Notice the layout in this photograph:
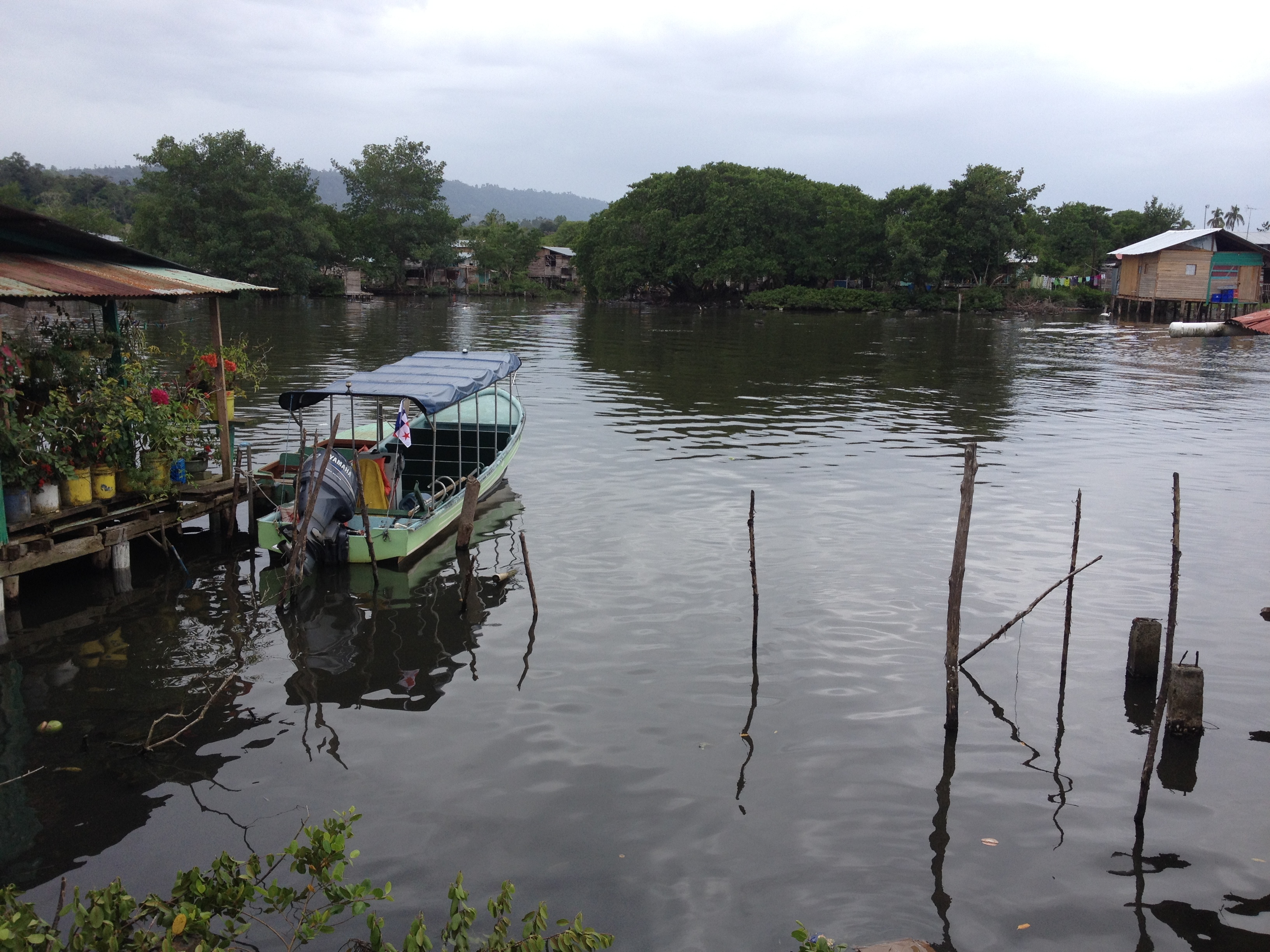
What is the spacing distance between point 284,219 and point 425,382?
6644 cm

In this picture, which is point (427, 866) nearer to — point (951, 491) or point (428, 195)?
point (951, 491)

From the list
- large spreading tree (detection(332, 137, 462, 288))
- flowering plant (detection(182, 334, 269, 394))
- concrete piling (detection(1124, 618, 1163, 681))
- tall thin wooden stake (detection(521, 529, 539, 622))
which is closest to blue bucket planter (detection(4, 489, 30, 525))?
flowering plant (detection(182, 334, 269, 394))

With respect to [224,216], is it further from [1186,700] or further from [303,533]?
[1186,700]

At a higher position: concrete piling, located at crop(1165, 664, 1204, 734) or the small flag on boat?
the small flag on boat

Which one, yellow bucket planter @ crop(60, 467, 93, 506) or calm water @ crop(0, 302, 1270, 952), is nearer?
calm water @ crop(0, 302, 1270, 952)

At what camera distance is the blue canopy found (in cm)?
1405

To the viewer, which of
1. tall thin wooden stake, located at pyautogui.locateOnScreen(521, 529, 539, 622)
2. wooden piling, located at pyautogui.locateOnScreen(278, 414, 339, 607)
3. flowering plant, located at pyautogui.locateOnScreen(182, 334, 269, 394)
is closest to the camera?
tall thin wooden stake, located at pyautogui.locateOnScreen(521, 529, 539, 622)

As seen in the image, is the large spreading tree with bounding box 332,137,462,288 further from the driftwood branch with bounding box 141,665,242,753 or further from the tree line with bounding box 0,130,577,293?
the driftwood branch with bounding box 141,665,242,753

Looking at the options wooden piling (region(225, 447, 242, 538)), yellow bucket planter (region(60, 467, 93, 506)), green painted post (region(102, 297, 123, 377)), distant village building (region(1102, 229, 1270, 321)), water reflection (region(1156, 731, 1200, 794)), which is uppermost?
distant village building (region(1102, 229, 1270, 321))

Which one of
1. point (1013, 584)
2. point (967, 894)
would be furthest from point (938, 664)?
point (967, 894)

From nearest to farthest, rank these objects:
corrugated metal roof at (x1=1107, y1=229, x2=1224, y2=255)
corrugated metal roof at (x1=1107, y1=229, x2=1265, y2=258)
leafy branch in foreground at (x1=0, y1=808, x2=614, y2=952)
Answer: leafy branch in foreground at (x1=0, y1=808, x2=614, y2=952), corrugated metal roof at (x1=1107, y1=229, x2=1265, y2=258), corrugated metal roof at (x1=1107, y1=229, x2=1224, y2=255)

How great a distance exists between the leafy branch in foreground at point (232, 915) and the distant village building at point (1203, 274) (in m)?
69.8

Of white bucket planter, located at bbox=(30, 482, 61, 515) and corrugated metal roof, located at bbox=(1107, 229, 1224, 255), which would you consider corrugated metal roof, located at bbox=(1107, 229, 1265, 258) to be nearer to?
corrugated metal roof, located at bbox=(1107, 229, 1224, 255)

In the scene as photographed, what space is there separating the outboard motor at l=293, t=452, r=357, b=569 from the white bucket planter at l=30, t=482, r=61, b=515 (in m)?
2.80
